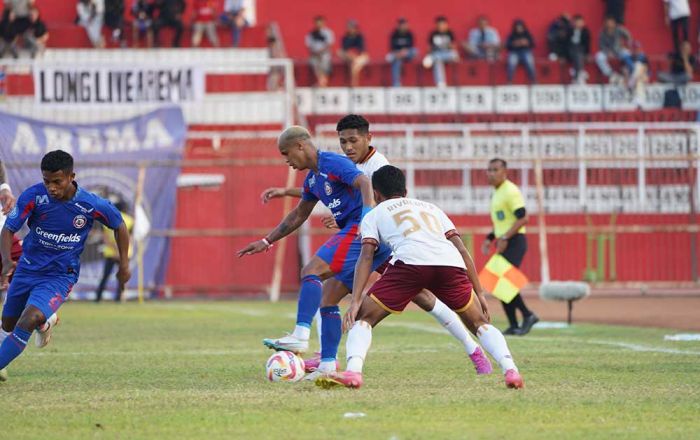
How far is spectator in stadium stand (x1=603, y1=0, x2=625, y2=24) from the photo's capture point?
37094mm

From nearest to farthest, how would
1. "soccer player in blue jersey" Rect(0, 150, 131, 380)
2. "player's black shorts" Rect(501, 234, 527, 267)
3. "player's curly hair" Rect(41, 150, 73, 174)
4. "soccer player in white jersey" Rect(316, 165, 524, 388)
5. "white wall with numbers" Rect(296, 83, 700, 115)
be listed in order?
"soccer player in white jersey" Rect(316, 165, 524, 388) < "player's curly hair" Rect(41, 150, 73, 174) < "soccer player in blue jersey" Rect(0, 150, 131, 380) < "player's black shorts" Rect(501, 234, 527, 267) < "white wall with numbers" Rect(296, 83, 700, 115)

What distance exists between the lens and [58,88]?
2806cm

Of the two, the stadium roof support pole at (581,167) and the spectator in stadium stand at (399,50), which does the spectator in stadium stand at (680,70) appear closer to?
the stadium roof support pole at (581,167)

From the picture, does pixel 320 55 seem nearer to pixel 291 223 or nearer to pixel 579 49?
pixel 579 49

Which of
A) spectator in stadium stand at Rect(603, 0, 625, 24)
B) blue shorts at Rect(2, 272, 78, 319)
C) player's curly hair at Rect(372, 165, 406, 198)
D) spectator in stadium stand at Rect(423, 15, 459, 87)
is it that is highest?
spectator in stadium stand at Rect(603, 0, 625, 24)

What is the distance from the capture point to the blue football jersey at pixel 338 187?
10.8m

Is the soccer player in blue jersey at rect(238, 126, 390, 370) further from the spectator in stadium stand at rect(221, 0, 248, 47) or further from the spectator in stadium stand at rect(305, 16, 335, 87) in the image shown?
the spectator in stadium stand at rect(305, 16, 335, 87)

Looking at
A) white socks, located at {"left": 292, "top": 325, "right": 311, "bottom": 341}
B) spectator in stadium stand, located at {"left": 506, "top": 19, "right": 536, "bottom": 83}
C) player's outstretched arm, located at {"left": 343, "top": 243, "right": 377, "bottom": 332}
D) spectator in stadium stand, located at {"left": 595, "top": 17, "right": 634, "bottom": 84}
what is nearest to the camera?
player's outstretched arm, located at {"left": 343, "top": 243, "right": 377, "bottom": 332}

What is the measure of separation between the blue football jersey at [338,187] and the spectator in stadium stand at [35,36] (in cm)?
2201

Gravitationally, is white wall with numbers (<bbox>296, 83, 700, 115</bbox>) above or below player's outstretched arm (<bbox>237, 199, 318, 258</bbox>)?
above

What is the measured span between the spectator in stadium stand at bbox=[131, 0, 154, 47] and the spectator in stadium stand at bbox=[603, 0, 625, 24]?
41.3 feet

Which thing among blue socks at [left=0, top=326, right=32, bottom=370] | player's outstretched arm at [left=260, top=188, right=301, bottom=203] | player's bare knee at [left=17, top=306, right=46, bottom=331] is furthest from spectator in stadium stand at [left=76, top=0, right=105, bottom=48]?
blue socks at [left=0, top=326, right=32, bottom=370]

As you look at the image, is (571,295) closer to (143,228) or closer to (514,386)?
(514,386)

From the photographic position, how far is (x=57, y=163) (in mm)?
10406
